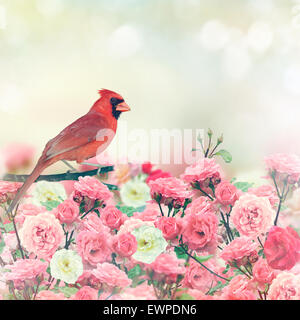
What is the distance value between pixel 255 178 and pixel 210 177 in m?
0.23

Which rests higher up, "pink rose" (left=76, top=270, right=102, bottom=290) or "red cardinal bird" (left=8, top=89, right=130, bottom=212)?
"red cardinal bird" (left=8, top=89, right=130, bottom=212)

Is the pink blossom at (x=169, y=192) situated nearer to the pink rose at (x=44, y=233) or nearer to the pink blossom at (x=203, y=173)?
the pink blossom at (x=203, y=173)

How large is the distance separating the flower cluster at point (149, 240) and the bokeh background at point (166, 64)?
0.78ft

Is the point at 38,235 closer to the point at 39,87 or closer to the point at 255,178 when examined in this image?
the point at 39,87

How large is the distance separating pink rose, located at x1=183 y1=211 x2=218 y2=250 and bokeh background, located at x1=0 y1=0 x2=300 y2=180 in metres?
0.30

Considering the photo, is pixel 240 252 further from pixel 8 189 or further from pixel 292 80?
pixel 8 189

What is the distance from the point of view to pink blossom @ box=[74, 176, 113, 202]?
1606mm

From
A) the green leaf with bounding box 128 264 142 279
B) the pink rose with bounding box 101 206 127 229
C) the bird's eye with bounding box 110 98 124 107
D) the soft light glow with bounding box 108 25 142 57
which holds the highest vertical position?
the soft light glow with bounding box 108 25 142 57

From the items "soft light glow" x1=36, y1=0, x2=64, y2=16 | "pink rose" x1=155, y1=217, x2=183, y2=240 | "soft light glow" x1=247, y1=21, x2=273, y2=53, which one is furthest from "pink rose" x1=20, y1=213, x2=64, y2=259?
"soft light glow" x1=247, y1=21, x2=273, y2=53

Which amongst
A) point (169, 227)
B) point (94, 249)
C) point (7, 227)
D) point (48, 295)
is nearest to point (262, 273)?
point (169, 227)

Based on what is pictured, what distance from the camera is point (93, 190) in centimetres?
160

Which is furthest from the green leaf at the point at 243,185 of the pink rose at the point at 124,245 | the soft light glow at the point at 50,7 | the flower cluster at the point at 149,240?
the soft light glow at the point at 50,7

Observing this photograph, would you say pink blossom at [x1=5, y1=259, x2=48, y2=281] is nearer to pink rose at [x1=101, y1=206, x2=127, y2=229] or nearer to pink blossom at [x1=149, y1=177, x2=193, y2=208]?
pink rose at [x1=101, y1=206, x2=127, y2=229]

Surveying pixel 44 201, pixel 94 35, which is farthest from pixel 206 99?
pixel 44 201
